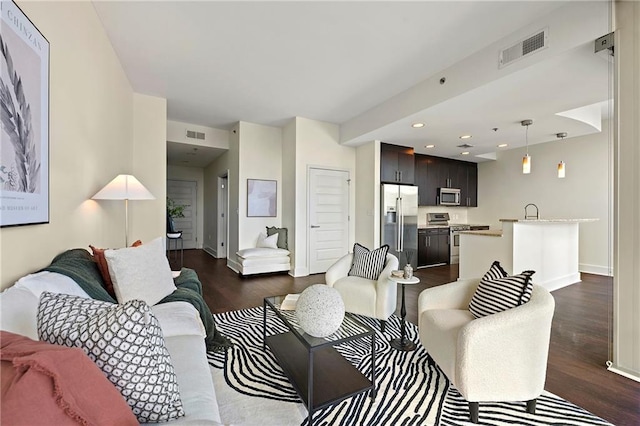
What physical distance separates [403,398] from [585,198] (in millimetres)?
5932

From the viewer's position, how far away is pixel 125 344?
2.57 feet

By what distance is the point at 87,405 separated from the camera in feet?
2.04

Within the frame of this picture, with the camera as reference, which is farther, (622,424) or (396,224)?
(396,224)

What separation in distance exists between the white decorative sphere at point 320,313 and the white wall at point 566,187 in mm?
5286

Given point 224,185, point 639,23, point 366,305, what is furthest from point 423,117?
point 224,185

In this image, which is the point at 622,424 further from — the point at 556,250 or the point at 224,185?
the point at 224,185

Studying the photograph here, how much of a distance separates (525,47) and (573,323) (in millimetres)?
2799

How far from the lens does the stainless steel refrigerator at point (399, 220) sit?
501 cm

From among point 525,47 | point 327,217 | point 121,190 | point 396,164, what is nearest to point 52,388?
point 121,190

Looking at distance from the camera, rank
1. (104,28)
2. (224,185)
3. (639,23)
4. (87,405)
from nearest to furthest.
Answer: (87,405) → (639,23) → (104,28) → (224,185)

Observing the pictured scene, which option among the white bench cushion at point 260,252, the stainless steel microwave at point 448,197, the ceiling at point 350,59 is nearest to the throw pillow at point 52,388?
the ceiling at point 350,59

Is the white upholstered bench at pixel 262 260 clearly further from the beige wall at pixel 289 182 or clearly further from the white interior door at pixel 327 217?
the white interior door at pixel 327 217

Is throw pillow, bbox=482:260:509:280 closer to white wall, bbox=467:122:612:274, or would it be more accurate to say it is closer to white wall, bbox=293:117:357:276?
white wall, bbox=293:117:357:276

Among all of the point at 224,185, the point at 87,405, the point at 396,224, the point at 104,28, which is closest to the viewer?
the point at 87,405
